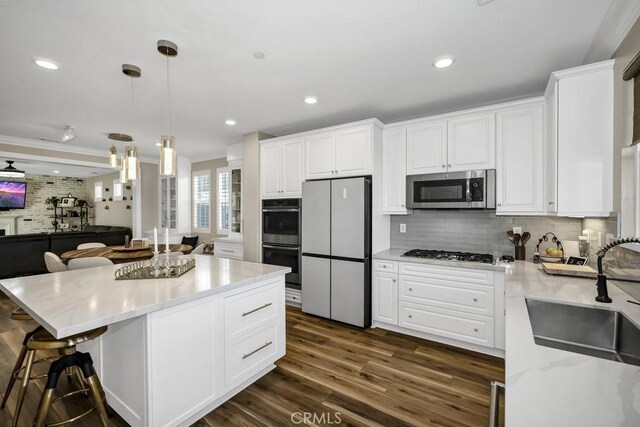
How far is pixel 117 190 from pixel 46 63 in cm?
731

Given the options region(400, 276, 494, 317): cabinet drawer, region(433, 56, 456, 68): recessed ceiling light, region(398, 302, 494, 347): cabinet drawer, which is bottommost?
region(398, 302, 494, 347): cabinet drawer

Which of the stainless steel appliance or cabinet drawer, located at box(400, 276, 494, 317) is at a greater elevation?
the stainless steel appliance

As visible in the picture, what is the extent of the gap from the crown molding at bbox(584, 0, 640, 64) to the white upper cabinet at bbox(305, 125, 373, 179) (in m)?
1.88

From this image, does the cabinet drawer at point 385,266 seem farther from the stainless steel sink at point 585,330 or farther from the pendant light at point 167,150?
the pendant light at point 167,150

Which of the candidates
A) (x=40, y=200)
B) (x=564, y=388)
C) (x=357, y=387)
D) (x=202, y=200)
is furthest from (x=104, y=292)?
(x=40, y=200)

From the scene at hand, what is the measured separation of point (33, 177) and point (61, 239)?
19.5ft

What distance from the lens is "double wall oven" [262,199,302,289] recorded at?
3.91 metres

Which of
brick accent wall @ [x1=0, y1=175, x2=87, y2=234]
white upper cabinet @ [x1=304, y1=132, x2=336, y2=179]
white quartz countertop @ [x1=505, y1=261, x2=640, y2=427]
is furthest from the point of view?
brick accent wall @ [x1=0, y1=175, x2=87, y2=234]

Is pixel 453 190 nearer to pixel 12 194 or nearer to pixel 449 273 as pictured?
pixel 449 273

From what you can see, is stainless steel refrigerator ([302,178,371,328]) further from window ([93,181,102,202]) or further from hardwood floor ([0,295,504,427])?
window ([93,181,102,202])

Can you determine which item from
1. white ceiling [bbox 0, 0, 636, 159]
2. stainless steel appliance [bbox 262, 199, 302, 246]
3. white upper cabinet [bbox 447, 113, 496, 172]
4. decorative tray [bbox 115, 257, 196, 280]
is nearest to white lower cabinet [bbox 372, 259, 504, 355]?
white upper cabinet [bbox 447, 113, 496, 172]

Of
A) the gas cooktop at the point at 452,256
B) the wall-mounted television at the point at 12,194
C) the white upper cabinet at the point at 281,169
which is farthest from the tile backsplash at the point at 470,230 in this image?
the wall-mounted television at the point at 12,194

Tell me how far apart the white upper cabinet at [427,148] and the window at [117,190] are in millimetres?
8344

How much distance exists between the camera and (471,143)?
117 inches
